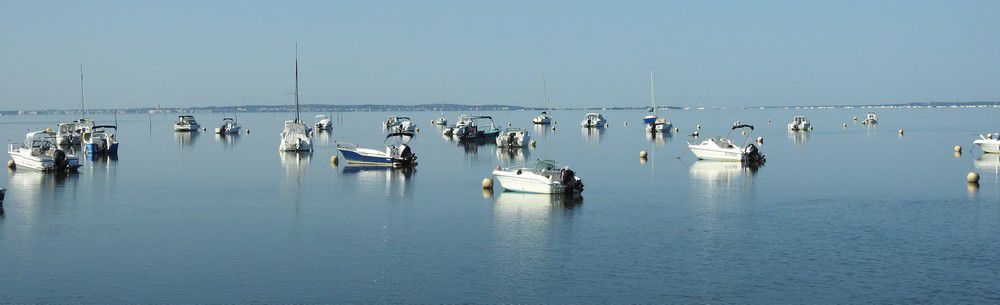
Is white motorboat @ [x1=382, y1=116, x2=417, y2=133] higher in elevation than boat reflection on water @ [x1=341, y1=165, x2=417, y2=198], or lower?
higher

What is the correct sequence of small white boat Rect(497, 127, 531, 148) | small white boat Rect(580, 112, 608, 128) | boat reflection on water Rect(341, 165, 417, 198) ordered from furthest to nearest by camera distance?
small white boat Rect(580, 112, 608, 128) < small white boat Rect(497, 127, 531, 148) < boat reflection on water Rect(341, 165, 417, 198)

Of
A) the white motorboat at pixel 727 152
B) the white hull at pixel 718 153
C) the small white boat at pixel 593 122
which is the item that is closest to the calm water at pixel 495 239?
the white motorboat at pixel 727 152

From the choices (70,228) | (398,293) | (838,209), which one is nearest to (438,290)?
A: (398,293)

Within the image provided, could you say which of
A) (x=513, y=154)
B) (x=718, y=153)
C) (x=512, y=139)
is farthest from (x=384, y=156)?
(x=512, y=139)

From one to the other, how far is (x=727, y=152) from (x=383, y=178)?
25736mm

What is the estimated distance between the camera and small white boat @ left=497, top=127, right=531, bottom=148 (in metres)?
96.1

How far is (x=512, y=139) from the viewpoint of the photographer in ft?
318

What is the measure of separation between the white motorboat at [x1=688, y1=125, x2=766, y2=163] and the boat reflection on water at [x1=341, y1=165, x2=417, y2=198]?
21.5 m

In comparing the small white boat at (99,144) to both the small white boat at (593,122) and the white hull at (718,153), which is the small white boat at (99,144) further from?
the small white boat at (593,122)

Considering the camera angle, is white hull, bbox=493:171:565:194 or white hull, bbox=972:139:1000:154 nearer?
white hull, bbox=493:171:565:194

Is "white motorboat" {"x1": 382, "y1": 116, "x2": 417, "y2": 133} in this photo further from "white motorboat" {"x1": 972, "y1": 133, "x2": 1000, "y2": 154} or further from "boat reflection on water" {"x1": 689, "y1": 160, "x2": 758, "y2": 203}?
"white motorboat" {"x1": 972, "y1": 133, "x2": 1000, "y2": 154}

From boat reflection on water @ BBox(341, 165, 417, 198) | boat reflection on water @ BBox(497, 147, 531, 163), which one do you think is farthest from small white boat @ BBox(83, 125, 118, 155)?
boat reflection on water @ BBox(497, 147, 531, 163)

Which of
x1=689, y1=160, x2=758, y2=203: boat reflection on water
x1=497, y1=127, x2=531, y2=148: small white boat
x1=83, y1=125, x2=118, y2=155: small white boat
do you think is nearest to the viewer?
x1=689, y1=160, x2=758, y2=203: boat reflection on water

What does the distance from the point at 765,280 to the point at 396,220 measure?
57.0 feet
